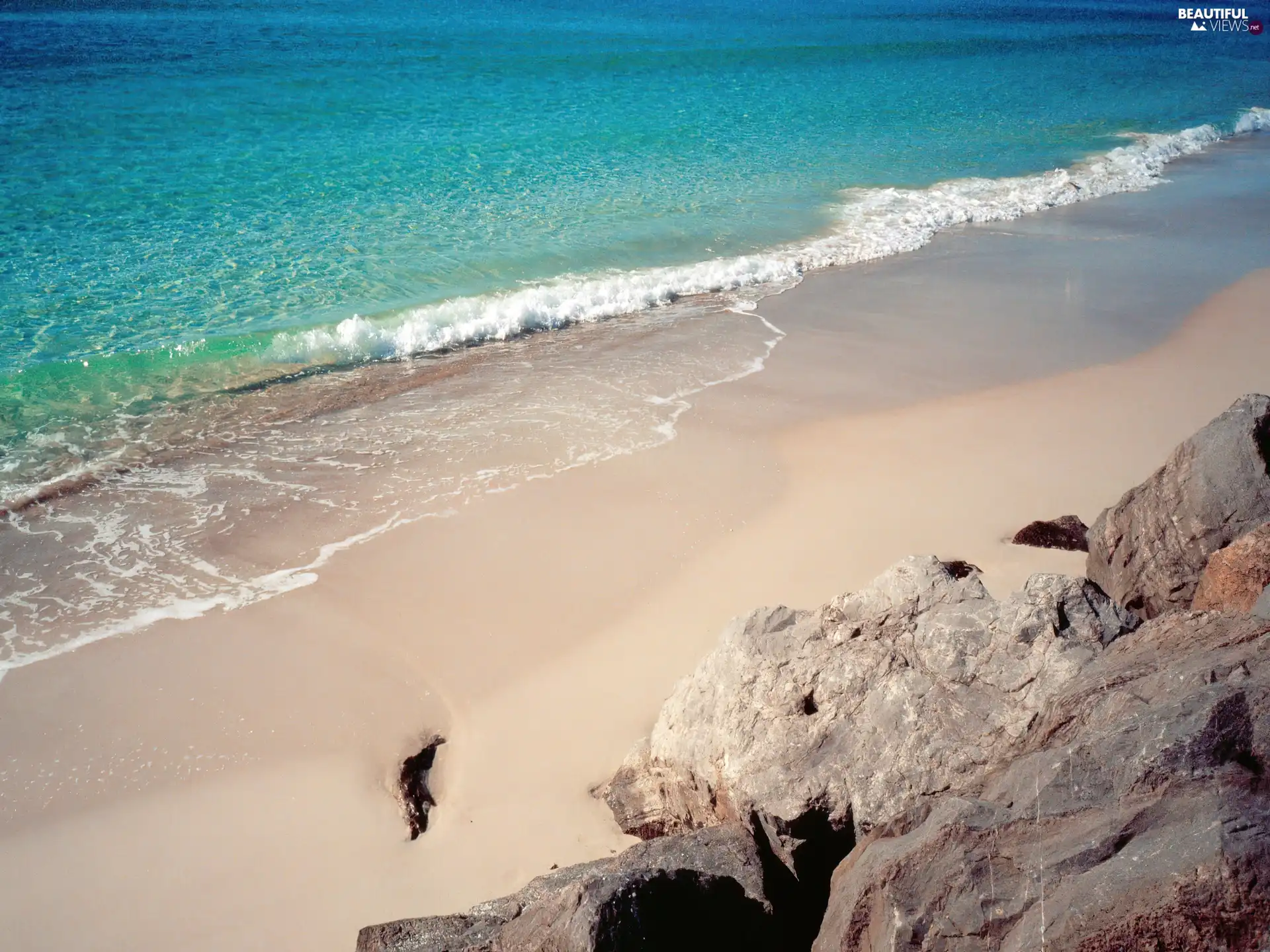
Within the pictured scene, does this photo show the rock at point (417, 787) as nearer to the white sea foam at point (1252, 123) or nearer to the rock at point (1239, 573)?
the rock at point (1239, 573)

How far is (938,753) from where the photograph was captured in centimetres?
395

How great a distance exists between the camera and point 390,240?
14.9 meters

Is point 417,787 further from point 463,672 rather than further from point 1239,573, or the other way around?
point 1239,573

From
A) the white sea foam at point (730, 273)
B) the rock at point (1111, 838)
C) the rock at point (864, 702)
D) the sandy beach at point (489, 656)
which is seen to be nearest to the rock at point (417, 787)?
the sandy beach at point (489, 656)

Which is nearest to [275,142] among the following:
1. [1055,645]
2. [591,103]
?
[591,103]

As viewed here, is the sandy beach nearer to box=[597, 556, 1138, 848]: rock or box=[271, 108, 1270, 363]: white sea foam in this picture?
box=[597, 556, 1138, 848]: rock

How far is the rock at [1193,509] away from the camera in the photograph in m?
5.11

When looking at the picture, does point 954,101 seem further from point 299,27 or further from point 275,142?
point 299,27

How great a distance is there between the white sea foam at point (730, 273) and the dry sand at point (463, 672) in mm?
4236

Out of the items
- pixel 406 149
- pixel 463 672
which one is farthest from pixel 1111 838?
pixel 406 149

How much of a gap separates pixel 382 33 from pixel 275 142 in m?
17.1

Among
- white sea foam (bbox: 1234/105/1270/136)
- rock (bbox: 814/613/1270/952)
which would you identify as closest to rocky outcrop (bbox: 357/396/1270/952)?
rock (bbox: 814/613/1270/952)

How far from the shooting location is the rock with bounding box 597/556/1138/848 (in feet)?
13.0

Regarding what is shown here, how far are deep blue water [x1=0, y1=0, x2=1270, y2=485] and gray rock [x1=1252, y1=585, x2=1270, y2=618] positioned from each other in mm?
9499
